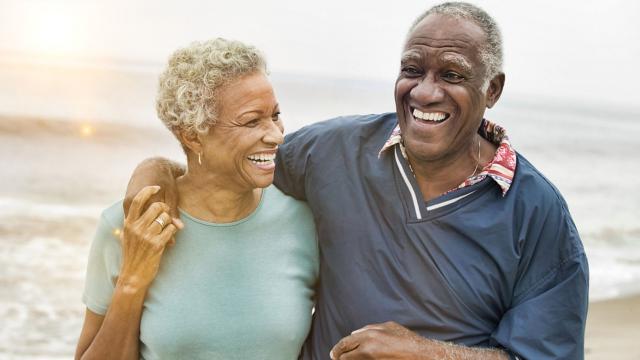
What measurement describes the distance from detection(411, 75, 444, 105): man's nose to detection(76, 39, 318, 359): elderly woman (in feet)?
1.64

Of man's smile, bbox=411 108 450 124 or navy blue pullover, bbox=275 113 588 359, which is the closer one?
navy blue pullover, bbox=275 113 588 359

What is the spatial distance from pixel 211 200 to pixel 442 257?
87 cm

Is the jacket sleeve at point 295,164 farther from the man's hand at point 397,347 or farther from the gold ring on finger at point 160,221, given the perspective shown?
the man's hand at point 397,347

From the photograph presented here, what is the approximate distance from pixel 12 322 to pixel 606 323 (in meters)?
4.98

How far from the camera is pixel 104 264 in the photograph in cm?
272

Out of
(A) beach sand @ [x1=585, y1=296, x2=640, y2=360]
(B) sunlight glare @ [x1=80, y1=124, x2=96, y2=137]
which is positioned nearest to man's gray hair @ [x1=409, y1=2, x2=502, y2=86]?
(A) beach sand @ [x1=585, y1=296, x2=640, y2=360]

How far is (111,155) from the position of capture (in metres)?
15.6

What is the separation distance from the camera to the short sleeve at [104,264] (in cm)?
270

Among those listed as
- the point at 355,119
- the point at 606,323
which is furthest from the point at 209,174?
the point at 606,323

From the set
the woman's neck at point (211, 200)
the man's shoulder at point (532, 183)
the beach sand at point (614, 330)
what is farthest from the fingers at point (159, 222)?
the beach sand at point (614, 330)

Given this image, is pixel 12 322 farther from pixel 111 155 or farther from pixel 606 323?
pixel 111 155

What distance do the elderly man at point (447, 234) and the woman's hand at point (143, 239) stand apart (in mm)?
215

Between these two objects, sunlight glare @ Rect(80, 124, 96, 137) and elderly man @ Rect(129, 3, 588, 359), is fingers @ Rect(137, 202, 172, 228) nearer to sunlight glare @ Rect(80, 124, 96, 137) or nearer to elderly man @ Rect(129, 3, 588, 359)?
elderly man @ Rect(129, 3, 588, 359)

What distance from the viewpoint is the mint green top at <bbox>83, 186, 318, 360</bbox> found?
2.70m
